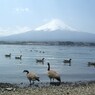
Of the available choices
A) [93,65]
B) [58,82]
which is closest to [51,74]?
[58,82]

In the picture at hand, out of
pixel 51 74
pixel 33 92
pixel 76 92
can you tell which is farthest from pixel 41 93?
pixel 51 74

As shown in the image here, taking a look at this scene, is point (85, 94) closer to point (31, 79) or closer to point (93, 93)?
point (93, 93)

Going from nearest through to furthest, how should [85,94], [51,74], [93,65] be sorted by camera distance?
[85,94] < [51,74] < [93,65]

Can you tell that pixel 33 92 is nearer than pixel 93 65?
Yes

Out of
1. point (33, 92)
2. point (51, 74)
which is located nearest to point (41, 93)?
point (33, 92)

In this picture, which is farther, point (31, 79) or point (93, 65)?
point (93, 65)

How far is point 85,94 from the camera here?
58.9ft

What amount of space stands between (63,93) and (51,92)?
0.83m

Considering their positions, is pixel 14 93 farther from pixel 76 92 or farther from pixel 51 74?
pixel 51 74

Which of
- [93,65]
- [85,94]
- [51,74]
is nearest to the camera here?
[85,94]

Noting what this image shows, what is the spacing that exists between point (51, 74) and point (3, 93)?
696cm

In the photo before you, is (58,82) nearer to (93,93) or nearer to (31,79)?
(31,79)

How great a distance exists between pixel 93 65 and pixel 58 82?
25.3 metres

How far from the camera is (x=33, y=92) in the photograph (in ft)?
61.6
